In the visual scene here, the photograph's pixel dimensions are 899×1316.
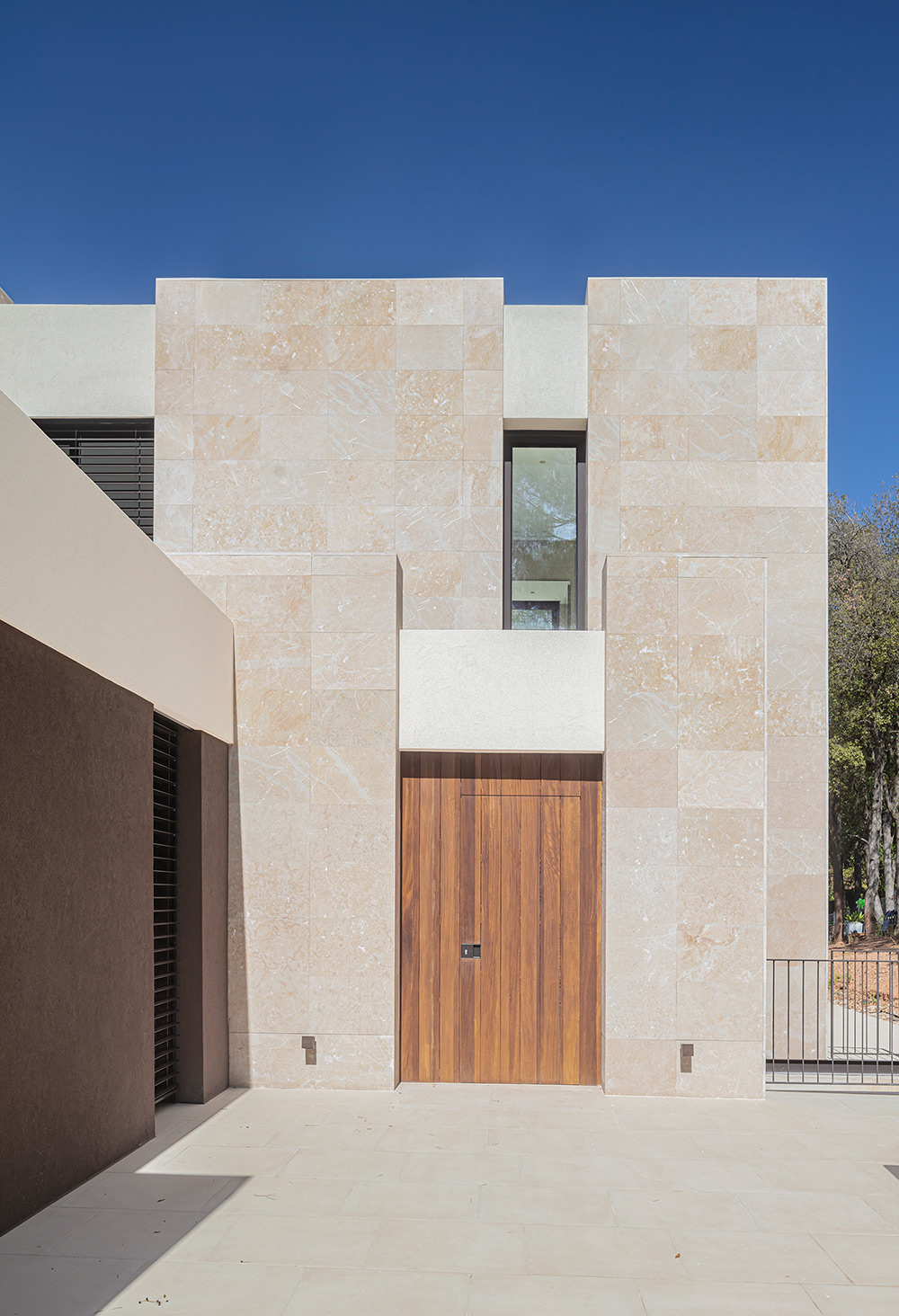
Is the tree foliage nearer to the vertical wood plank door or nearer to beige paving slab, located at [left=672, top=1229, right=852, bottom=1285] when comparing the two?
the vertical wood plank door

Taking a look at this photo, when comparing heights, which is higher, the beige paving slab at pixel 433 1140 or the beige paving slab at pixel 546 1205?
the beige paving slab at pixel 546 1205

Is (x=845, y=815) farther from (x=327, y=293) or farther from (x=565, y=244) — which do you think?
(x=327, y=293)

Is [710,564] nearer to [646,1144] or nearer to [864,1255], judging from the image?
[646,1144]

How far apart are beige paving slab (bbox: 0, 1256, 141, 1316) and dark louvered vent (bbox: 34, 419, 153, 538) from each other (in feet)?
26.0

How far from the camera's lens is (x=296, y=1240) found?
18.1 feet


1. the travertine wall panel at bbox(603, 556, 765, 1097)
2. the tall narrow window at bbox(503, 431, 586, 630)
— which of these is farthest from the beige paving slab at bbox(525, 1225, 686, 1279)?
the tall narrow window at bbox(503, 431, 586, 630)

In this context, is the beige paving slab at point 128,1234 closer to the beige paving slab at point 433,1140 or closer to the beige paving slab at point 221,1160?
the beige paving slab at point 221,1160

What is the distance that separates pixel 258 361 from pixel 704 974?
8.09 m

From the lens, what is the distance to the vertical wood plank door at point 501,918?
887cm

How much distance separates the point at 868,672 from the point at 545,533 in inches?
648

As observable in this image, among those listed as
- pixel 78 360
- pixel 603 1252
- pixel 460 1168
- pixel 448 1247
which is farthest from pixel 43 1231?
pixel 78 360

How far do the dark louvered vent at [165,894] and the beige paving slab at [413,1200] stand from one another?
98.3 inches

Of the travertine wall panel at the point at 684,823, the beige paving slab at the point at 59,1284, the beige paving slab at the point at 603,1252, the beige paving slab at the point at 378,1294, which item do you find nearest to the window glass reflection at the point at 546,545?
the travertine wall panel at the point at 684,823

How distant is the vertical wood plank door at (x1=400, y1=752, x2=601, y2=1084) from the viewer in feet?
29.1
